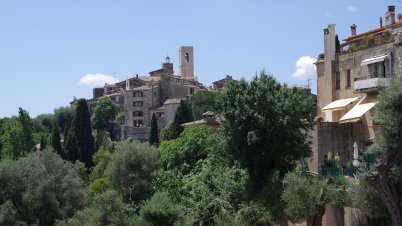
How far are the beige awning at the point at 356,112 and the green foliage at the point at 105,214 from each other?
1394 cm

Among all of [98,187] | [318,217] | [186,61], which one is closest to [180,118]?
[98,187]

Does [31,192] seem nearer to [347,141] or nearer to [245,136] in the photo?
[245,136]

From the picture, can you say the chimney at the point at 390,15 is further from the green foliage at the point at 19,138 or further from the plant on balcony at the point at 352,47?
the green foliage at the point at 19,138

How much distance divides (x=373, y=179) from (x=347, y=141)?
13421 millimetres

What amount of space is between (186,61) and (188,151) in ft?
327

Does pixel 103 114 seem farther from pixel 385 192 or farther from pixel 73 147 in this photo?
pixel 385 192

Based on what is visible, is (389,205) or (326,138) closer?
(389,205)

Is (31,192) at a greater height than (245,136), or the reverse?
(245,136)

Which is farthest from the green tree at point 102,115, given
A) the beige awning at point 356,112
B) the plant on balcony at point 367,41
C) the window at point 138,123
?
the beige awning at point 356,112

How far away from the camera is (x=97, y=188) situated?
53.3 meters

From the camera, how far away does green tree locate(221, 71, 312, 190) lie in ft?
111

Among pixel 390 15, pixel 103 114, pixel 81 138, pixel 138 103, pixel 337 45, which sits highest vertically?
pixel 390 15

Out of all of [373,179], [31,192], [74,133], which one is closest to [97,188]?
[31,192]

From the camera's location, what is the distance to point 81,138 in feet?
246
